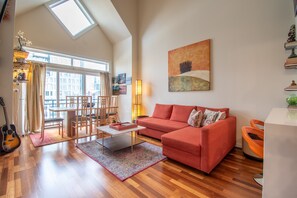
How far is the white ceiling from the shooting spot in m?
3.93

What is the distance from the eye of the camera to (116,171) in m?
2.03

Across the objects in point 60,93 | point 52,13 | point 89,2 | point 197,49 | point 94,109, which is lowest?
point 94,109

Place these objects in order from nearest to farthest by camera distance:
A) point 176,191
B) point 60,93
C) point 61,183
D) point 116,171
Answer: point 176,191 → point 61,183 → point 116,171 → point 60,93

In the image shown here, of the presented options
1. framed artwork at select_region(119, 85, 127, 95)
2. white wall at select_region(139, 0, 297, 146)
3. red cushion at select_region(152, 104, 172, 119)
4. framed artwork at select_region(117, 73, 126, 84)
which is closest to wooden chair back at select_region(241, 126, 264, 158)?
white wall at select_region(139, 0, 297, 146)

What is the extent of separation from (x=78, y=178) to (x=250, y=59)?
353 centimetres

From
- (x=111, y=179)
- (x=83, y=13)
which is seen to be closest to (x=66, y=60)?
(x=83, y=13)

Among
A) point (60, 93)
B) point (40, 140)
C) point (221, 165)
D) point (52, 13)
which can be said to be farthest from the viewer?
point (60, 93)

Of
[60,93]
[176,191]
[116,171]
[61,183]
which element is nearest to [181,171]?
[176,191]

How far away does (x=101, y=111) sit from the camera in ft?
13.0

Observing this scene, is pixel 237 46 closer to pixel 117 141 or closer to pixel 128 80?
pixel 117 141

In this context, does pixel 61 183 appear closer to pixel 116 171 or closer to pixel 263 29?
pixel 116 171

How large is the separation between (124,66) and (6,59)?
324 cm

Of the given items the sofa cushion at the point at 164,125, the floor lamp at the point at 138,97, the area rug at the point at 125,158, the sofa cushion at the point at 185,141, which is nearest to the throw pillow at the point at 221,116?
the sofa cushion at the point at 185,141

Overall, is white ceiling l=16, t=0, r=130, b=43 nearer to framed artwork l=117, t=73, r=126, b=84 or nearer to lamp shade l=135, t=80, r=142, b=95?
framed artwork l=117, t=73, r=126, b=84
